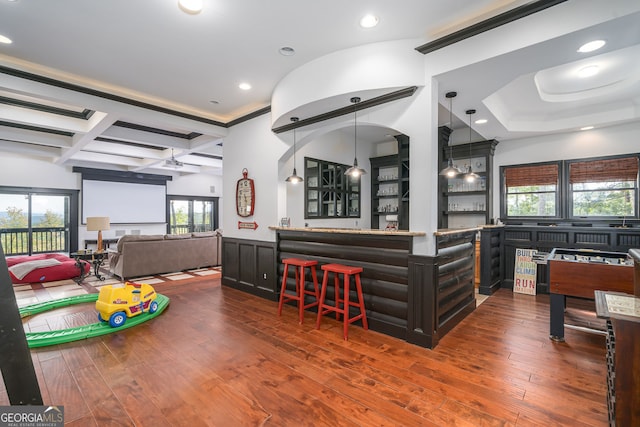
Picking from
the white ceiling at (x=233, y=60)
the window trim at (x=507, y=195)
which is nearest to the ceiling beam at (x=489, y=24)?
the white ceiling at (x=233, y=60)

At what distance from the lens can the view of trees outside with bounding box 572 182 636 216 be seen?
4.93 meters

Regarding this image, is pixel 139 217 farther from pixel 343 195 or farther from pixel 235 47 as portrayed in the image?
pixel 235 47

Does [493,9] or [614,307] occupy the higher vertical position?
[493,9]

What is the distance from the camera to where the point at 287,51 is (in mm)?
3477

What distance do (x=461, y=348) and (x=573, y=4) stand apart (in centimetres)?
318

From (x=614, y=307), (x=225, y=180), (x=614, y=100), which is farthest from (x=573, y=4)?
(x=225, y=180)

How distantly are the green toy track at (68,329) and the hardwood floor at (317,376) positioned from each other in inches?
5.0

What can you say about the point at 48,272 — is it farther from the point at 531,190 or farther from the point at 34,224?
the point at 531,190

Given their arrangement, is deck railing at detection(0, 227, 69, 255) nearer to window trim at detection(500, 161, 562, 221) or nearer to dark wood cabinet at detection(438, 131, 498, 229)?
dark wood cabinet at detection(438, 131, 498, 229)

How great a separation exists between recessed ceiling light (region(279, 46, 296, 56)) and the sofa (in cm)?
491

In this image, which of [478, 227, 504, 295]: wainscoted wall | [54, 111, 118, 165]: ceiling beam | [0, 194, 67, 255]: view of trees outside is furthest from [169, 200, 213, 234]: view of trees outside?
[478, 227, 504, 295]: wainscoted wall

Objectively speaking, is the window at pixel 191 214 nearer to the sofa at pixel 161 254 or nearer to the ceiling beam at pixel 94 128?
the ceiling beam at pixel 94 128

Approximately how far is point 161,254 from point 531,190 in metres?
7.70

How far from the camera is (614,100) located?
15.5 feet
